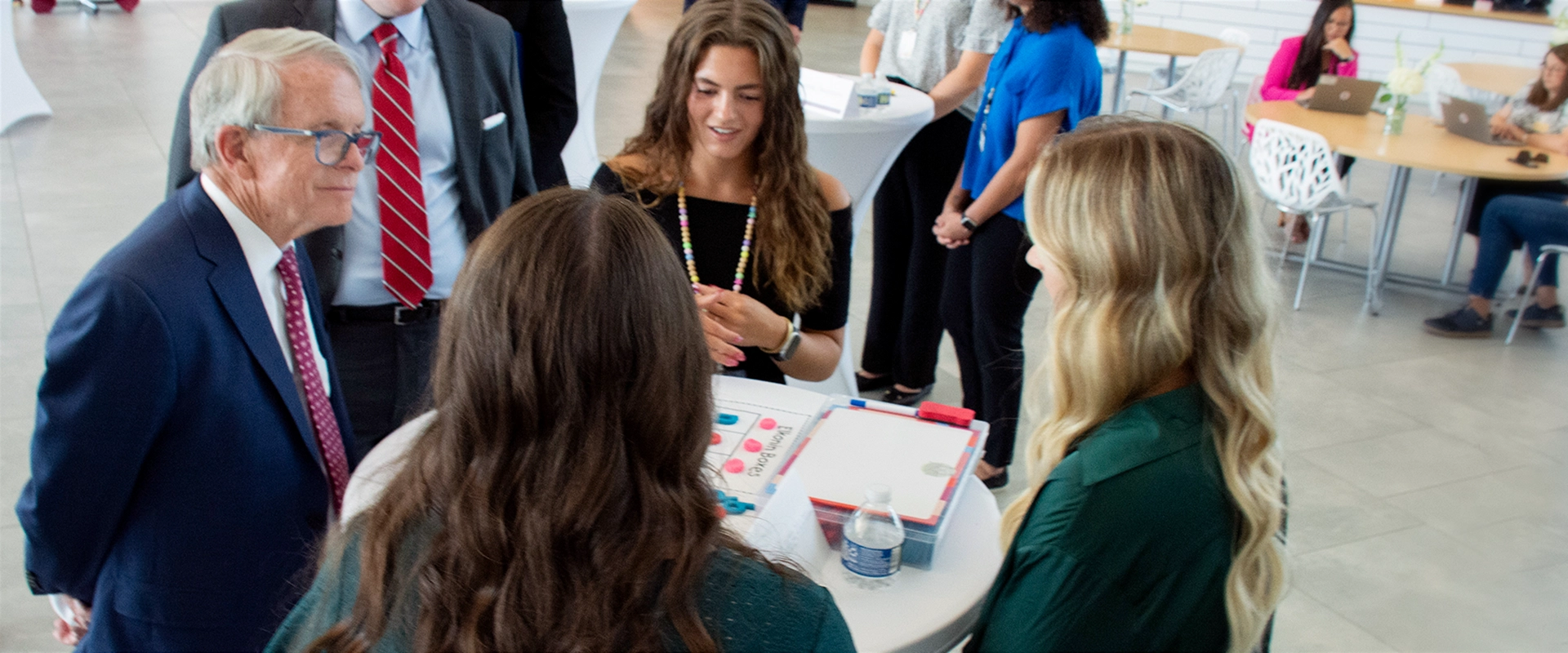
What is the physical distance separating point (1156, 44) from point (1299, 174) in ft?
8.76

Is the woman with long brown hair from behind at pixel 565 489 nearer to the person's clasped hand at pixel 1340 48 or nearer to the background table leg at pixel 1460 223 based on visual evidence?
the background table leg at pixel 1460 223

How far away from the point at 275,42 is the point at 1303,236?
232 inches

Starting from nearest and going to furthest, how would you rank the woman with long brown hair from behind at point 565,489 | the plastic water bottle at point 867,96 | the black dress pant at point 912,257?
1. the woman with long brown hair from behind at point 565,489
2. the plastic water bottle at point 867,96
3. the black dress pant at point 912,257

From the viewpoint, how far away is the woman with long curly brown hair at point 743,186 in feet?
7.51

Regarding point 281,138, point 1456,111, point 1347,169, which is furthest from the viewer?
point 1347,169

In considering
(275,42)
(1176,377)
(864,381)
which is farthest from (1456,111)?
(275,42)

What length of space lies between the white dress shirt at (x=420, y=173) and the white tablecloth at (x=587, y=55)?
9.57 feet

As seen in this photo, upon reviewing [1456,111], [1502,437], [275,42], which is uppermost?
[275,42]

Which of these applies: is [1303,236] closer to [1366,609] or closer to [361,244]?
[1366,609]

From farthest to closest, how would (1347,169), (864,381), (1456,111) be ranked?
(1347,169) < (1456,111) < (864,381)

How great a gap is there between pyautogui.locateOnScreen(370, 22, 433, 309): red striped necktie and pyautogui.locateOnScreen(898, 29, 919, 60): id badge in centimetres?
220

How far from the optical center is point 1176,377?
145cm

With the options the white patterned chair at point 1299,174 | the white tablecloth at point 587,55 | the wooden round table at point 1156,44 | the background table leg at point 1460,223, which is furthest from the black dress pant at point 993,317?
the wooden round table at point 1156,44

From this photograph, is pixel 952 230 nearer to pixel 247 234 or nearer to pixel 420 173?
pixel 420 173
